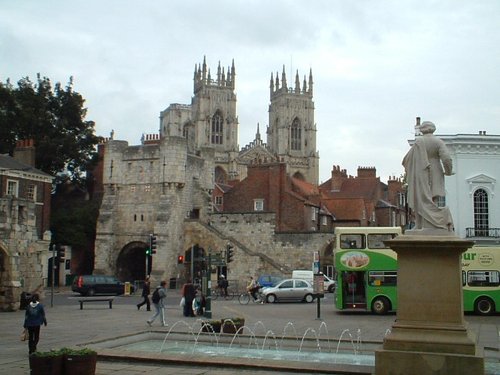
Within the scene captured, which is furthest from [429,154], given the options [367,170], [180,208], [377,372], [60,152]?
[367,170]

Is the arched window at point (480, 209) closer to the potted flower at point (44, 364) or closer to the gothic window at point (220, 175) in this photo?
the potted flower at point (44, 364)

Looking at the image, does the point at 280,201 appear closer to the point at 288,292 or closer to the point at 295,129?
the point at 288,292

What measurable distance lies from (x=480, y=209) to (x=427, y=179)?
28.4m

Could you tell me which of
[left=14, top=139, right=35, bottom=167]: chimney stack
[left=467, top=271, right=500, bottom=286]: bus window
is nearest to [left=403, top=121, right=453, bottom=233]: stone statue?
[left=467, top=271, right=500, bottom=286]: bus window

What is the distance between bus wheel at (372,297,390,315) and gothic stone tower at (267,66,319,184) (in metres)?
106

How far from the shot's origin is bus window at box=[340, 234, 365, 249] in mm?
28219

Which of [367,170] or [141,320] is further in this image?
[367,170]

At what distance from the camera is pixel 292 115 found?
143500mm

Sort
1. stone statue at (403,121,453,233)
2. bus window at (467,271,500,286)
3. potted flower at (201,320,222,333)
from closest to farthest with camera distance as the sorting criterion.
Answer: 1. stone statue at (403,121,453,233)
2. potted flower at (201,320,222,333)
3. bus window at (467,271,500,286)

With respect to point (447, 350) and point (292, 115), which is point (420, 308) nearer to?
point (447, 350)

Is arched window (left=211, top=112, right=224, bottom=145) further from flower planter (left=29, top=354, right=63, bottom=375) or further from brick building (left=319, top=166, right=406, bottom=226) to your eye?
flower planter (left=29, top=354, right=63, bottom=375)

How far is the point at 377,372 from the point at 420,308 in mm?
1265

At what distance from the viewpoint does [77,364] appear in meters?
10.7

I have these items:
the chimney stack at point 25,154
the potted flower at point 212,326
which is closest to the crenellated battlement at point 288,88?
the chimney stack at point 25,154
